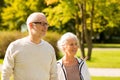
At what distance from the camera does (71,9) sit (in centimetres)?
2480

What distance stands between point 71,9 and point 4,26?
3379cm

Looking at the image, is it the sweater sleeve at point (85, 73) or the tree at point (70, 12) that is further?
the tree at point (70, 12)

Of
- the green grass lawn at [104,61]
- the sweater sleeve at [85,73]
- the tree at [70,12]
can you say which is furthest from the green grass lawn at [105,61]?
the sweater sleeve at [85,73]

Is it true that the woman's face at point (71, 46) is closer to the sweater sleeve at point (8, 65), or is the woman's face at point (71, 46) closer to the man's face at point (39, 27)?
the man's face at point (39, 27)

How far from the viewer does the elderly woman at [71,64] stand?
5.47 metres

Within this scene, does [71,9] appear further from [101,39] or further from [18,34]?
[101,39]

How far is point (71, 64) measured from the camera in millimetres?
5590

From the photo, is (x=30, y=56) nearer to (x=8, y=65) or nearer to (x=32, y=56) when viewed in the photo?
(x=32, y=56)

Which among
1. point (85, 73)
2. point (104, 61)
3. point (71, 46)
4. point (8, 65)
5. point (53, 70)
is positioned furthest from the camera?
point (104, 61)

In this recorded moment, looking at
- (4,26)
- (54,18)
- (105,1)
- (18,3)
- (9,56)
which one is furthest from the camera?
(4,26)

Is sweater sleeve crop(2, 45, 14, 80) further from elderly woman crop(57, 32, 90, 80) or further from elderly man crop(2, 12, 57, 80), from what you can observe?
elderly woman crop(57, 32, 90, 80)

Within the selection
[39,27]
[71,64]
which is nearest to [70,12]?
[71,64]

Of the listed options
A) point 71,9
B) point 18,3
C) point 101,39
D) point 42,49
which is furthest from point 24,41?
point 101,39

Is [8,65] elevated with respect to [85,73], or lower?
elevated
